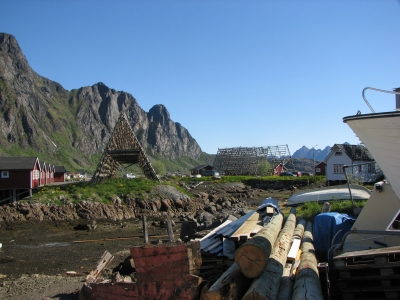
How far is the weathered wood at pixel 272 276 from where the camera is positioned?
638 cm

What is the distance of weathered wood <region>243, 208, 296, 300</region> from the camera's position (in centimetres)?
638

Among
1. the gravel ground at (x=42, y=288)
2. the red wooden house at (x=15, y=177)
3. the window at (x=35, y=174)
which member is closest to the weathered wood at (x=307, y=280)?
the gravel ground at (x=42, y=288)

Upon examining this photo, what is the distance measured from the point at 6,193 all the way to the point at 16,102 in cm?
10484

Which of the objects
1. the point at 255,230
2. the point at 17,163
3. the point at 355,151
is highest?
the point at 355,151

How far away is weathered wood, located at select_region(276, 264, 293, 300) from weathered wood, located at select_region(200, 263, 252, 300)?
63 cm

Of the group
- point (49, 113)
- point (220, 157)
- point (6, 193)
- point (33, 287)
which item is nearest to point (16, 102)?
point (49, 113)

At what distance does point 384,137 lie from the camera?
9.23 m

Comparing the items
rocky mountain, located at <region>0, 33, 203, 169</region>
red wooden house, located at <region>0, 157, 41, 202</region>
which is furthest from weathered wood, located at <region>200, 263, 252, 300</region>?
→ rocky mountain, located at <region>0, 33, 203, 169</region>

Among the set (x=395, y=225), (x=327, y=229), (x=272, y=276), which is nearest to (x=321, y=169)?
(x=327, y=229)

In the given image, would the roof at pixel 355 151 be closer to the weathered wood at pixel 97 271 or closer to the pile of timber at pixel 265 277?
the weathered wood at pixel 97 271

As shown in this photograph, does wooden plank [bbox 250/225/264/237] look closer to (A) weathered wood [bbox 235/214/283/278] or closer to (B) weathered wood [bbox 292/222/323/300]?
(B) weathered wood [bbox 292/222/323/300]

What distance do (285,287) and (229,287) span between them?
1.23 metres

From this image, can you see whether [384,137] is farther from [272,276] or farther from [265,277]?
[265,277]

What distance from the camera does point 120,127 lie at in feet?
129
